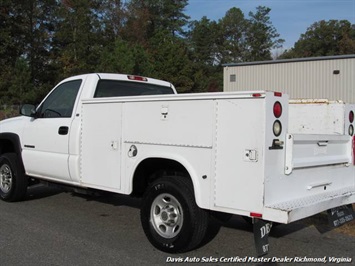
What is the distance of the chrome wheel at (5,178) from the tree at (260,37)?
234ft

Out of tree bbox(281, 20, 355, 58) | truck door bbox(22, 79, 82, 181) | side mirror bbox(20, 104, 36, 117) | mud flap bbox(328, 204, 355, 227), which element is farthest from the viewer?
tree bbox(281, 20, 355, 58)

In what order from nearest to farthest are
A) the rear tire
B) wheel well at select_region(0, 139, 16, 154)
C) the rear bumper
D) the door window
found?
the rear bumper
the door window
the rear tire
wheel well at select_region(0, 139, 16, 154)

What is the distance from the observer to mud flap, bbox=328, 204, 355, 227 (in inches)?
198

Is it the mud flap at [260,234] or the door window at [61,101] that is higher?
the door window at [61,101]

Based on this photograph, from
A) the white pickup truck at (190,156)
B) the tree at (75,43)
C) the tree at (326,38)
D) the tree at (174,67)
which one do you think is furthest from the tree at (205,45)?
the white pickup truck at (190,156)

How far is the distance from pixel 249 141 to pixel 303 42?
71.6 meters

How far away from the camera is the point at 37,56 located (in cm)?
5678

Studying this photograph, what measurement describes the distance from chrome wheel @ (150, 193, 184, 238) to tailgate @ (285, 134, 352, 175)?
1.33 metres

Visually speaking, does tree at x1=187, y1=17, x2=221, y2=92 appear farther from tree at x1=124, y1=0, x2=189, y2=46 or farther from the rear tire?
the rear tire

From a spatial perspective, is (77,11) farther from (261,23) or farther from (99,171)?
(99,171)

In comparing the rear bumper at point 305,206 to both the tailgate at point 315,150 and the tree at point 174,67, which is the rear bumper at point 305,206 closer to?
the tailgate at point 315,150

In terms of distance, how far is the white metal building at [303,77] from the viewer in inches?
1043

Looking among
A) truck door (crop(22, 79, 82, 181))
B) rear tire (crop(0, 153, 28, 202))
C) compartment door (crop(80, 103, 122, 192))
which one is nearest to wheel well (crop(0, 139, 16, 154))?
rear tire (crop(0, 153, 28, 202))

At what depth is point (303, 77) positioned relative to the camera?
27922 mm
